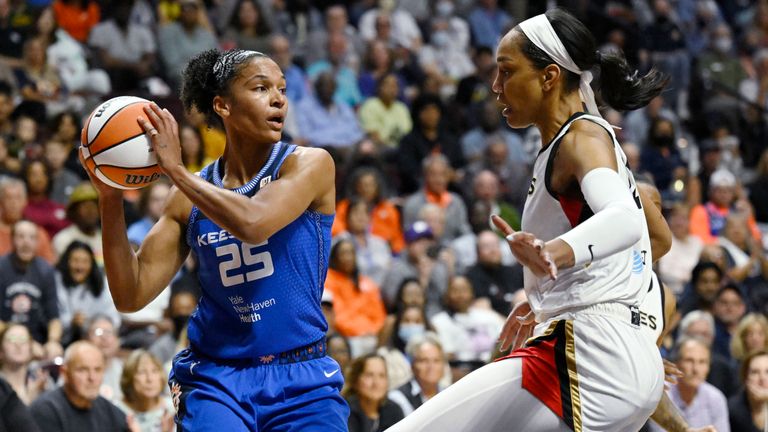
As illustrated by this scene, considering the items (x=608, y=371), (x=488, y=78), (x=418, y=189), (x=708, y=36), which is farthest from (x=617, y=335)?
(x=708, y=36)

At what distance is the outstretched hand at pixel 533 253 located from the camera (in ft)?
11.6

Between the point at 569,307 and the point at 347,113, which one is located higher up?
the point at 569,307

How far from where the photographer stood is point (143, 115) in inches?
163

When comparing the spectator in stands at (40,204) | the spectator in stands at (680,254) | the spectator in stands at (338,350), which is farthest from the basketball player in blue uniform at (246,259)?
the spectator in stands at (680,254)

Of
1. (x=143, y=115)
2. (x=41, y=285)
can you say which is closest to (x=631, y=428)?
(x=143, y=115)

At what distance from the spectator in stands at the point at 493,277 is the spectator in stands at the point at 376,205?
108 centimetres

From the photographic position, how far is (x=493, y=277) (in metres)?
11.1

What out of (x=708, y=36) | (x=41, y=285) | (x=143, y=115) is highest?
(x=143, y=115)

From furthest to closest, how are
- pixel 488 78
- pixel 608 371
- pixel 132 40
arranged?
pixel 488 78 < pixel 132 40 < pixel 608 371

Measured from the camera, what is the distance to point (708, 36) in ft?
60.1

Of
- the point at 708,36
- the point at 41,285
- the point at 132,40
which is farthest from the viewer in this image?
the point at 708,36

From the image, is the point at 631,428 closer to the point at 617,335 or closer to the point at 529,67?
the point at 617,335

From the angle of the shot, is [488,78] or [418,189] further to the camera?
[488,78]

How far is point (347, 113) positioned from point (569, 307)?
9696 millimetres
